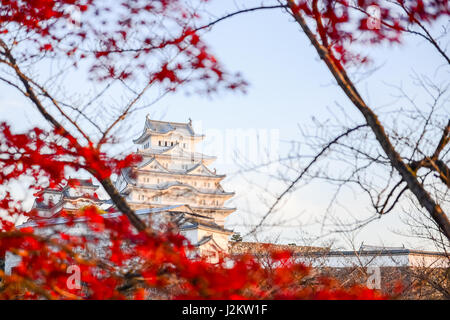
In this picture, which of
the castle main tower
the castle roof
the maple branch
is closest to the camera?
the maple branch

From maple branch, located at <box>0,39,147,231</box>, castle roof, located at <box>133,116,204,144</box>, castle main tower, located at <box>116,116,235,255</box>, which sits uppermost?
castle roof, located at <box>133,116,204,144</box>

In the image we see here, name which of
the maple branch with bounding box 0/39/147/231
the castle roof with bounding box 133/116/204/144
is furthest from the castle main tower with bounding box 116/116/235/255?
the maple branch with bounding box 0/39/147/231

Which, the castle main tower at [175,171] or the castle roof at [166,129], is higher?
the castle roof at [166,129]

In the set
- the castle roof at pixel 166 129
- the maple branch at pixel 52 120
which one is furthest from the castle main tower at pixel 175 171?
the maple branch at pixel 52 120

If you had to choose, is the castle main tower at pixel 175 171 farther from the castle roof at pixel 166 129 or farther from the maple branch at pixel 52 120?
the maple branch at pixel 52 120

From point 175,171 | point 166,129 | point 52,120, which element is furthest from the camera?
point 166,129

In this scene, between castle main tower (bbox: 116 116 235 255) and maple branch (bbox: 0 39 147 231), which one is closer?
maple branch (bbox: 0 39 147 231)

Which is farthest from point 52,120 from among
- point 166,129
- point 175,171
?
point 166,129

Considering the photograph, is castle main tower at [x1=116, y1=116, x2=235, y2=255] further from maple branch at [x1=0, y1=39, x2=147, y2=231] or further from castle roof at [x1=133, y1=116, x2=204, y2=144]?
maple branch at [x1=0, y1=39, x2=147, y2=231]

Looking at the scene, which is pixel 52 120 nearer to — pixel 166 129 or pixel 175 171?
pixel 175 171

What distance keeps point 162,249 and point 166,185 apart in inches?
1325

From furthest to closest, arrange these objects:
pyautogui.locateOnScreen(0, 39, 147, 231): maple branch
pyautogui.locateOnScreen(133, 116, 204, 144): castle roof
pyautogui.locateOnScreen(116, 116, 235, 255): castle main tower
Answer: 1. pyautogui.locateOnScreen(133, 116, 204, 144): castle roof
2. pyautogui.locateOnScreen(116, 116, 235, 255): castle main tower
3. pyautogui.locateOnScreen(0, 39, 147, 231): maple branch
